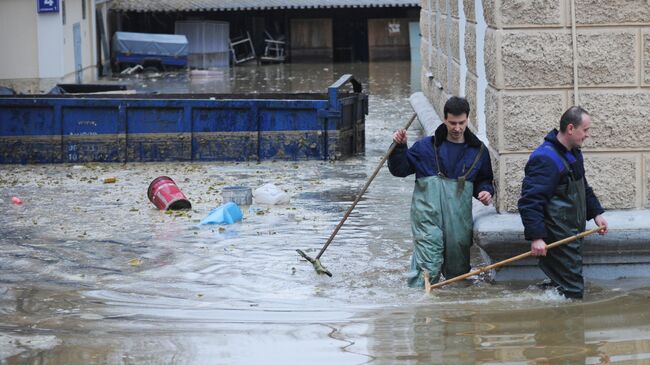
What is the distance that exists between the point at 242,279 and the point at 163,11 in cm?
3650

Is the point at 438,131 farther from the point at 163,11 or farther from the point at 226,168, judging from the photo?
the point at 163,11

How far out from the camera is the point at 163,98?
18.0 meters

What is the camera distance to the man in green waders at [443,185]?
8.63 meters

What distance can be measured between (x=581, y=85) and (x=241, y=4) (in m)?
37.3

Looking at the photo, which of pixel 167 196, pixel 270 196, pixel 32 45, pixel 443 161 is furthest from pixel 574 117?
pixel 32 45

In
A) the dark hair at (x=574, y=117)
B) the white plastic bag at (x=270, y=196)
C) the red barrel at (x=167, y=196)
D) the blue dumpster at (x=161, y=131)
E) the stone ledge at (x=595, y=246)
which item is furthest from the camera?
the blue dumpster at (x=161, y=131)

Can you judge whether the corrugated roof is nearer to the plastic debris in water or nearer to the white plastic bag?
the white plastic bag

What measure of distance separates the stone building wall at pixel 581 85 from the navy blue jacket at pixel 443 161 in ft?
1.89

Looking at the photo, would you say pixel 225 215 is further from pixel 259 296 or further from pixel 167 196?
pixel 259 296

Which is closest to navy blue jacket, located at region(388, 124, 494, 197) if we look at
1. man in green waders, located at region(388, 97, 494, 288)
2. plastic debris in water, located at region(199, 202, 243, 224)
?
man in green waders, located at region(388, 97, 494, 288)

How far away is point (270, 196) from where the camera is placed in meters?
13.4

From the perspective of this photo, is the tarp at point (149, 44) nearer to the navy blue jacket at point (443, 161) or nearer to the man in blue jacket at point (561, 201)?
the navy blue jacket at point (443, 161)

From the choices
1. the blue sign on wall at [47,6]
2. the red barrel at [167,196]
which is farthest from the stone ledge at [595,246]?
the blue sign on wall at [47,6]

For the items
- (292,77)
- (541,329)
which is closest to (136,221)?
(541,329)
